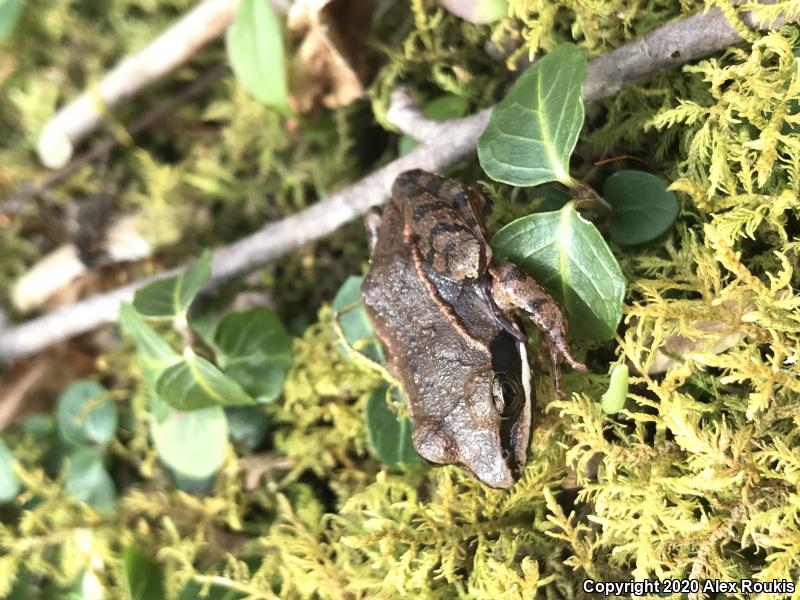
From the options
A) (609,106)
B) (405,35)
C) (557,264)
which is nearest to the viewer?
(557,264)

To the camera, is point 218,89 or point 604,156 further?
point 218,89

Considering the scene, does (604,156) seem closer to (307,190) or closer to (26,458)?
(307,190)

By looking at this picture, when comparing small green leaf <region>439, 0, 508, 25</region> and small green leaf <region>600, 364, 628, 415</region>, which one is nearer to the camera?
small green leaf <region>600, 364, 628, 415</region>

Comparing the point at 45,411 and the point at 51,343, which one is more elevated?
the point at 51,343

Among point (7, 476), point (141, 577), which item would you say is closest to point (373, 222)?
point (141, 577)

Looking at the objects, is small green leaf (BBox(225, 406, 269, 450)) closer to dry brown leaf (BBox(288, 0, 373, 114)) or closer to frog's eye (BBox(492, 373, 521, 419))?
frog's eye (BBox(492, 373, 521, 419))

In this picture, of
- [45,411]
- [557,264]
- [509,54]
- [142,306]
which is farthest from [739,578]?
[45,411]

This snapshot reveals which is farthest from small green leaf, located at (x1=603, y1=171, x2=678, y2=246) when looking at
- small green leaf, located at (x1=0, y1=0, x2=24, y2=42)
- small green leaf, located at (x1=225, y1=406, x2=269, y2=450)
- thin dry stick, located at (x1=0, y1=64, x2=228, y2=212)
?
small green leaf, located at (x1=0, y1=0, x2=24, y2=42)
